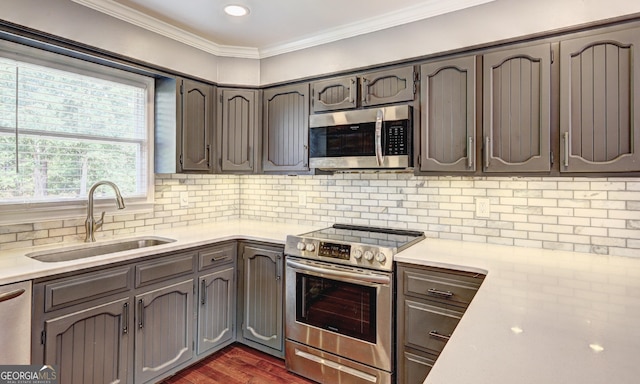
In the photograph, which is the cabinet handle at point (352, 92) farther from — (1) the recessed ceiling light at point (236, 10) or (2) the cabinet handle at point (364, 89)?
(1) the recessed ceiling light at point (236, 10)

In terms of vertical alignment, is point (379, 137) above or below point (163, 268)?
above

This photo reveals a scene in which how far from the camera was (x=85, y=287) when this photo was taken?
72.9 inches

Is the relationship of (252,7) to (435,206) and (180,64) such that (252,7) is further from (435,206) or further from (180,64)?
(435,206)

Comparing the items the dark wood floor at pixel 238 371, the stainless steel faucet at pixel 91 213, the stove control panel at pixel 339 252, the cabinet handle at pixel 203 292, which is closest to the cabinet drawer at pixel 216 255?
the cabinet handle at pixel 203 292

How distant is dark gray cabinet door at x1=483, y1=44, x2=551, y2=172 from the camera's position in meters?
1.95

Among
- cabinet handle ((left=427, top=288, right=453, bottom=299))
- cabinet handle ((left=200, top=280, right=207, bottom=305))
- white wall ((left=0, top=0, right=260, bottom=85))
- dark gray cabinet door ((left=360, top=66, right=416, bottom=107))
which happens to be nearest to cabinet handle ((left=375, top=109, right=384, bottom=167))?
dark gray cabinet door ((left=360, top=66, right=416, bottom=107))

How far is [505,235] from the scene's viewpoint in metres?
2.34

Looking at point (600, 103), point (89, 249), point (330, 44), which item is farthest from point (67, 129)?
point (600, 103)

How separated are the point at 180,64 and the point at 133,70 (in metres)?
0.34

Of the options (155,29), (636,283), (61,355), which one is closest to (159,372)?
(61,355)

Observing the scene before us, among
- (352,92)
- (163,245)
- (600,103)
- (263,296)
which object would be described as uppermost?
(352,92)

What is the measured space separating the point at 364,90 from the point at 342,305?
4.98 ft

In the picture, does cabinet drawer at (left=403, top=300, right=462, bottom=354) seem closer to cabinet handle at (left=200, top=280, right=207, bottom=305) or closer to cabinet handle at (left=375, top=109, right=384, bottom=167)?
cabinet handle at (left=375, top=109, right=384, bottom=167)

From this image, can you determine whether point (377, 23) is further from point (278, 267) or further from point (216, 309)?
point (216, 309)
